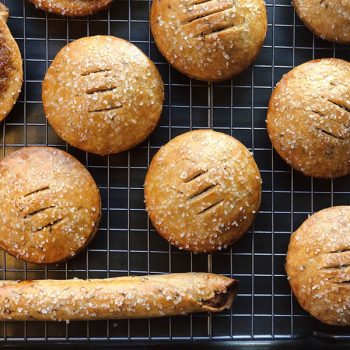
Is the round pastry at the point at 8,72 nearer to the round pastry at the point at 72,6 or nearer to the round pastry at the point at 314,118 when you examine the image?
the round pastry at the point at 72,6

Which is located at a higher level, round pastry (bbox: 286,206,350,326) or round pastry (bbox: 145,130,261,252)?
round pastry (bbox: 145,130,261,252)

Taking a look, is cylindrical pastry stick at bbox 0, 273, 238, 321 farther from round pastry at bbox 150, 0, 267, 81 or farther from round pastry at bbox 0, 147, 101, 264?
round pastry at bbox 150, 0, 267, 81

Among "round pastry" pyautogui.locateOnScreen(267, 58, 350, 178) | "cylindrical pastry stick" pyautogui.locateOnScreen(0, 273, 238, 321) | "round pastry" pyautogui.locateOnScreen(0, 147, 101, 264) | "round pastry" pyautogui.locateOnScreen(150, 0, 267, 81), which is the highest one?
"round pastry" pyautogui.locateOnScreen(150, 0, 267, 81)

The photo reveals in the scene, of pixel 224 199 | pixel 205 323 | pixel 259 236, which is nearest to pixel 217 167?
pixel 224 199

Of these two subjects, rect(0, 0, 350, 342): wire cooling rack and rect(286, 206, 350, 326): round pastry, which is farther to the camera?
rect(0, 0, 350, 342): wire cooling rack

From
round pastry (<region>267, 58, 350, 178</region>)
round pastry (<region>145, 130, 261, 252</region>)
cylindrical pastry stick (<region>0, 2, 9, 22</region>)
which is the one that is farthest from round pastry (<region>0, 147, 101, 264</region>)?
round pastry (<region>267, 58, 350, 178</region>)

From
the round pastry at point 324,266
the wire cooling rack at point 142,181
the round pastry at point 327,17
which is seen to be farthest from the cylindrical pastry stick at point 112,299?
the round pastry at point 327,17
